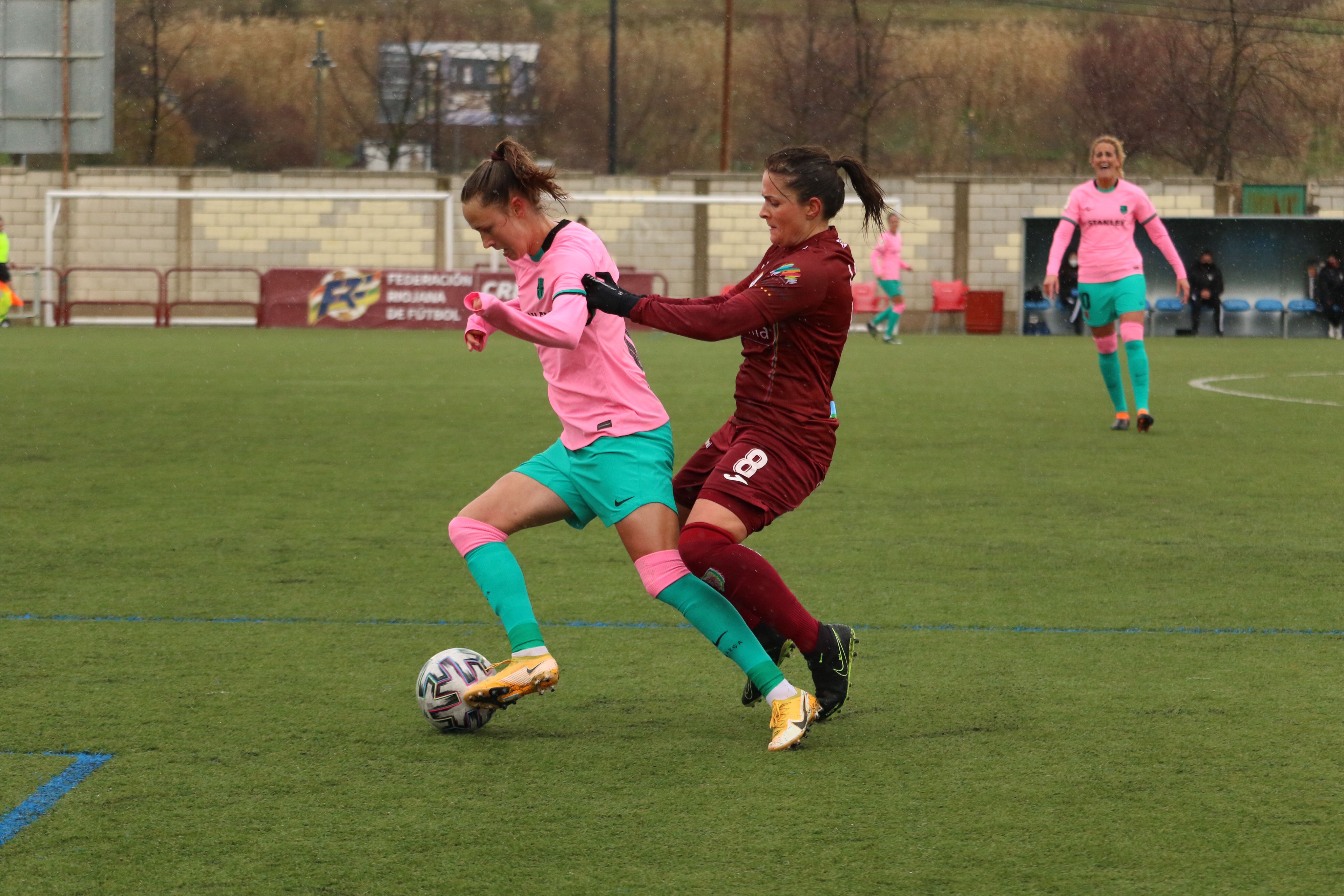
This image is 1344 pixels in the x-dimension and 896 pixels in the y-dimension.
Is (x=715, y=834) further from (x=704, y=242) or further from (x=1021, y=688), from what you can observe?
(x=704, y=242)

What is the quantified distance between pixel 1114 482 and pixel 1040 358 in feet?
43.8

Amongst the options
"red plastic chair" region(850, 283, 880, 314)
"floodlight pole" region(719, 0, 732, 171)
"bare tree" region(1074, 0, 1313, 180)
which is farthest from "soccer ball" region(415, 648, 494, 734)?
"bare tree" region(1074, 0, 1313, 180)

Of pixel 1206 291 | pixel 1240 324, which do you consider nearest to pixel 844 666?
pixel 1206 291

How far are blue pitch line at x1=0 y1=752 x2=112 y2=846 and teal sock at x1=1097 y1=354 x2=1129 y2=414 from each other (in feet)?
30.9

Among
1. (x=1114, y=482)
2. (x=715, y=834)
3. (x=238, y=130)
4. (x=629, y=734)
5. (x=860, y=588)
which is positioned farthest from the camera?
(x=238, y=130)

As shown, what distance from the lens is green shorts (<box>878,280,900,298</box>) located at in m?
26.7

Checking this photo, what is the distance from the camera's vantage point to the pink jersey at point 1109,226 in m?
12.0

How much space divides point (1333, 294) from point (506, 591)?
28.4m

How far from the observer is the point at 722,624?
4.28m

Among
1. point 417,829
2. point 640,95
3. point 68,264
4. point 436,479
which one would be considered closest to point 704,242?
point 68,264

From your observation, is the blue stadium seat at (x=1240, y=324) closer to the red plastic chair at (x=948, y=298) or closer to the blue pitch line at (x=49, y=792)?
the red plastic chair at (x=948, y=298)

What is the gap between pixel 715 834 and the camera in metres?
3.48

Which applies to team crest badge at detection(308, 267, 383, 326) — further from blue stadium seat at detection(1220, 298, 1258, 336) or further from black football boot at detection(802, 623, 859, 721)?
black football boot at detection(802, 623, 859, 721)

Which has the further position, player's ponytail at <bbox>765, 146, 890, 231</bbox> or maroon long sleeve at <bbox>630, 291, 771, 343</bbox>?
player's ponytail at <bbox>765, 146, 890, 231</bbox>
